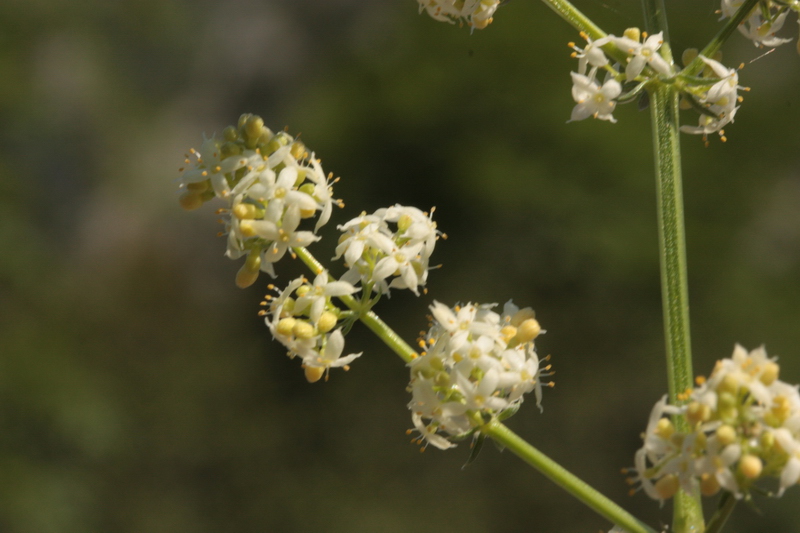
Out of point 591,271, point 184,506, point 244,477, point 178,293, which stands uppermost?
point 591,271

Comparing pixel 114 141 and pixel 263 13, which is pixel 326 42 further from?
pixel 114 141

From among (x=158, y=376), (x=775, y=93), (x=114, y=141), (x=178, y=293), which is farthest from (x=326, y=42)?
(x=775, y=93)

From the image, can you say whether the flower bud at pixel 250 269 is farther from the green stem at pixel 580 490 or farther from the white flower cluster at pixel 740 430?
the white flower cluster at pixel 740 430

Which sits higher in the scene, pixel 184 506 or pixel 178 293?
pixel 178 293

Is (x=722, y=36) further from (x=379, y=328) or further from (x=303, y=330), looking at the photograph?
(x=303, y=330)

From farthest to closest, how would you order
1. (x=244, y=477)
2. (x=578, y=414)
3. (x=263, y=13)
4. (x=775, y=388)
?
(x=263, y=13) → (x=244, y=477) → (x=578, y=414) → (x=775, y=388)

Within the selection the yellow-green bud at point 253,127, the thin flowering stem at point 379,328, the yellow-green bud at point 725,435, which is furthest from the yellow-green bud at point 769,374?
the yellow-green bud at point 253,127
